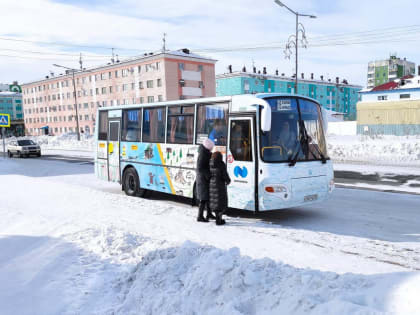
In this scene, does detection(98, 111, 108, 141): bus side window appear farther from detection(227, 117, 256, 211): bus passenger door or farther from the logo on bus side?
the logo on bus side

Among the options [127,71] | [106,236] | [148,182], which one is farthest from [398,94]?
[106,236]

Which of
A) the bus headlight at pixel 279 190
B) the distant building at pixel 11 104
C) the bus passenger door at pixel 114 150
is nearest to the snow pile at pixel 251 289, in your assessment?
the bus headlight at pixel 279 190

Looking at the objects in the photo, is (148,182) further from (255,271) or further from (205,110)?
(255,271)

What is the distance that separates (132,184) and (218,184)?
4678mm

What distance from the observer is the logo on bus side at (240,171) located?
788cm

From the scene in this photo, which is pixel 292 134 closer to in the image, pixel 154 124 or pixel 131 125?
pixel 154 124

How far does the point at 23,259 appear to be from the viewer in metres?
5.71

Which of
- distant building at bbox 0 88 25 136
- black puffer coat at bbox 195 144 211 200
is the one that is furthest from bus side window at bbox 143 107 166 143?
distant building at bbox 0 88 25 136

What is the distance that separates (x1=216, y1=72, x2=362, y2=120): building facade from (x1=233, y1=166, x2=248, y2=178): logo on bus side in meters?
76.2

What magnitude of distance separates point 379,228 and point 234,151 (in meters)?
3.30

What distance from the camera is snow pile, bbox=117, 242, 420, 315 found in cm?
346

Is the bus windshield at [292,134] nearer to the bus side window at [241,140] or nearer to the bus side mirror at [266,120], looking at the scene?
the bus side window at [241,140]

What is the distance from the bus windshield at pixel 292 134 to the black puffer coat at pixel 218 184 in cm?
87

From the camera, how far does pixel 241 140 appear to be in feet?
26.2
